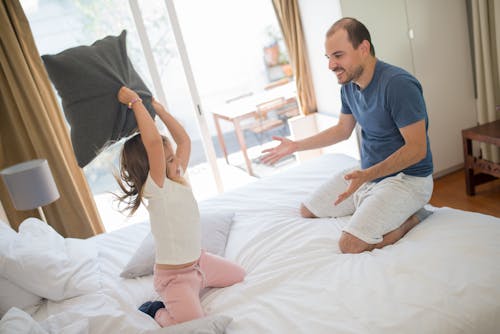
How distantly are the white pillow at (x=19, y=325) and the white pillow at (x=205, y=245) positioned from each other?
21.8 inches

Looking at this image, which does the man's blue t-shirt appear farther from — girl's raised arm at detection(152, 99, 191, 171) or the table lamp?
the table lamp

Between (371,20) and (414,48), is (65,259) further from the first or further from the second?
(414,48)

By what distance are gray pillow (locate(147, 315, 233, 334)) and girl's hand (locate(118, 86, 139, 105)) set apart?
2.75 ft

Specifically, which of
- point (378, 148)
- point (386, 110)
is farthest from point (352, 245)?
point (386, 110)

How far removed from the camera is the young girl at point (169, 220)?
1.65 m

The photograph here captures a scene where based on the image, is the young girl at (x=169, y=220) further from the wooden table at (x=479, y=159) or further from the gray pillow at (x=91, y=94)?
the wooden table at (x=479, y=159)

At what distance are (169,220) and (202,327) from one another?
0.47 metres

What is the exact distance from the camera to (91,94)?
5.34 feet

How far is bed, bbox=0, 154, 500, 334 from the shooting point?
4.51 feet

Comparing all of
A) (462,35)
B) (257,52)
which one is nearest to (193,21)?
(257,52)

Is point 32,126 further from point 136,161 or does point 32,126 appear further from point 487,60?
point 487,60

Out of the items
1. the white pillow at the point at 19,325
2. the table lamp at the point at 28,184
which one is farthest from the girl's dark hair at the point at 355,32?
the table lamp at the point at 28,184

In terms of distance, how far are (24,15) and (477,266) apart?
311cm

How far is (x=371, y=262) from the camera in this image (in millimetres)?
1677
